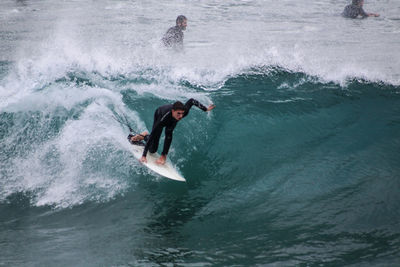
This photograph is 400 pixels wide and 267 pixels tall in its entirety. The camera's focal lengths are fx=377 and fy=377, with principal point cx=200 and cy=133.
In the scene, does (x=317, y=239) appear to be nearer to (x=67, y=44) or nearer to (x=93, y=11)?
(x=67, y=44)

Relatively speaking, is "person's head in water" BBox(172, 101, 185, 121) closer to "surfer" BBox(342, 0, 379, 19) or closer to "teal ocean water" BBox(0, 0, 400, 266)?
"teal ocean water" BBox(0, 0, 400, 266)

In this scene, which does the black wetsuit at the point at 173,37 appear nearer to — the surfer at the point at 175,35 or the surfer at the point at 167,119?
→ the surfer at the point at 175,35

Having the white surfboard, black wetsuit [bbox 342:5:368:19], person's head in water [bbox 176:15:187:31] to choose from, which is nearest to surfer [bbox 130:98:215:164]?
the white surfboard

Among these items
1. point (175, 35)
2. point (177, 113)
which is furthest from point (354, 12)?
point (177, 113)

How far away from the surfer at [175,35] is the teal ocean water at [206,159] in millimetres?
260

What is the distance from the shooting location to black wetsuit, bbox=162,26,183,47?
34.9 ft

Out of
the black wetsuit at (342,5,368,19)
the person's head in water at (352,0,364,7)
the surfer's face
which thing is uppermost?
the person's head in water at (352,0,364,7)

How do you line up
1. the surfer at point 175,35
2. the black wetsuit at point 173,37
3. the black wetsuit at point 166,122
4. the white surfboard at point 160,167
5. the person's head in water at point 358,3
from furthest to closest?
the person's head in water at point 358,3, the black wetsuit at point 173,37, the surfer at point 175,35, the white surfboard at point 160,167, the black wetsuit at point 166,122

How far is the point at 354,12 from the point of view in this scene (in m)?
15.4

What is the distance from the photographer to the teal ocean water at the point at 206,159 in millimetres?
4809

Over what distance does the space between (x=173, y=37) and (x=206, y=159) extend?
211 inches

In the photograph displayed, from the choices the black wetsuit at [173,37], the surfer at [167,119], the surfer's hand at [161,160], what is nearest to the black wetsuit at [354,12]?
the black wetsuit at [173,37]

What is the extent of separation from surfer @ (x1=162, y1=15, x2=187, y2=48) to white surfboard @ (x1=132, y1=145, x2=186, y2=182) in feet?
17.1

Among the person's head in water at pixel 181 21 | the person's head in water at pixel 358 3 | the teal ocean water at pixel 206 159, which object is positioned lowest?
the teal ocean water at pixel 206 159
